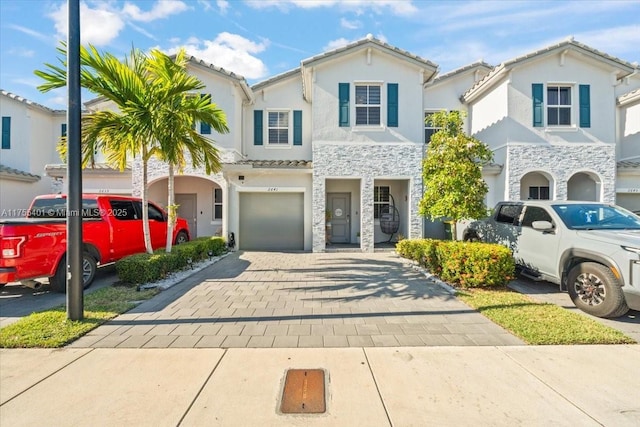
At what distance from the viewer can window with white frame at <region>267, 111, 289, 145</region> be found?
49.1ft

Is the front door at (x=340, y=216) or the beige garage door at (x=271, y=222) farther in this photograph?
the front door at (x=340, y=216)

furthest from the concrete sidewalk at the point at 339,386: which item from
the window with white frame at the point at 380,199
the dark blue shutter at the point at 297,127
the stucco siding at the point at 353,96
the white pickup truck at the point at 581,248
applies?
the dark blue shutter at the point at 297,127

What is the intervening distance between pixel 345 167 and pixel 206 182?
6.58m

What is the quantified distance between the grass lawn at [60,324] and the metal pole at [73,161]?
28 cm

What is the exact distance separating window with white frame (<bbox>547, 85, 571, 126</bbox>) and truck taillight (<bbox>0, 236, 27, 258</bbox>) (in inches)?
647

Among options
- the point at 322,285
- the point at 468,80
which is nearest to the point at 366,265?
the point at 322,285

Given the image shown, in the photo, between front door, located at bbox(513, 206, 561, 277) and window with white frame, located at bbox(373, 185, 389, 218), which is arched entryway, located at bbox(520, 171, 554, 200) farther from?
front door, located at bbox(513, 206, 561, 277)

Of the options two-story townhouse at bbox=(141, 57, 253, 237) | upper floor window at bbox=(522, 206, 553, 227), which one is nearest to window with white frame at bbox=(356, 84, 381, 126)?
two-story townhouse at bbox=(141, 57, 253, 237)

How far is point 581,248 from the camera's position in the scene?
19.0 feet

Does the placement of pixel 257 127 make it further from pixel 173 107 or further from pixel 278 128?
pixel 173 107

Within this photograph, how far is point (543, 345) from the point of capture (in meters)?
4.28

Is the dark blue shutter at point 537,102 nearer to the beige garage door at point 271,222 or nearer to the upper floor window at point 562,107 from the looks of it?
the upper floor window at point 562,107

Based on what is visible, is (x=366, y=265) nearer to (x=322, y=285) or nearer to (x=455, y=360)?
(x=322, y=285)

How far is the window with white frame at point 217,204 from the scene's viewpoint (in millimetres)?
15016
